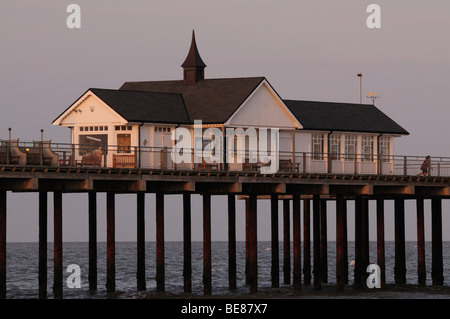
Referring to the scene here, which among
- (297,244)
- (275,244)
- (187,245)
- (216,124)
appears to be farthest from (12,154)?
Answer: (275,244)

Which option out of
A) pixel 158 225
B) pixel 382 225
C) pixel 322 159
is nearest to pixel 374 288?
pixel 382 225

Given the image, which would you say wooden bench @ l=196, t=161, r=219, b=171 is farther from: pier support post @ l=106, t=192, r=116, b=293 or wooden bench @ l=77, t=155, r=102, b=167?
wooden bench @ l=77, t=155, r=102, b=167

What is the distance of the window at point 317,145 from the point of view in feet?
252

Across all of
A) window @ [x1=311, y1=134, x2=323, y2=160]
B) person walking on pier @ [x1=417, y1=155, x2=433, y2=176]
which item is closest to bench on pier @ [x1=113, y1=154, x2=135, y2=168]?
window @ [x1=311, y1=134, x2=323, y2=160]

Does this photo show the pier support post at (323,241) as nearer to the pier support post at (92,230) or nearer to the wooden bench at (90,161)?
the pier support post at (92,230)

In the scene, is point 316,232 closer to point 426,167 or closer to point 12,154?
point 426,167

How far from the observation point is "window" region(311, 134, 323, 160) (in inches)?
3029

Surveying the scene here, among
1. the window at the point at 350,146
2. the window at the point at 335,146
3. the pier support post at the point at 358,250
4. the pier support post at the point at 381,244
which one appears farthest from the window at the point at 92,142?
the pier support post at the point at 358,250

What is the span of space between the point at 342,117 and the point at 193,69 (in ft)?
32.1
